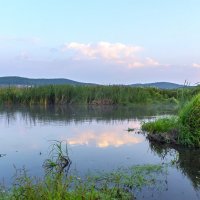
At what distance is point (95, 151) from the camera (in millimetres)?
10438

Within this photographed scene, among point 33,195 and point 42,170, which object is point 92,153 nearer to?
point 42,170

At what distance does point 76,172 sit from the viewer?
7.98 meters

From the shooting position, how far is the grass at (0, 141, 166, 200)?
5.27m

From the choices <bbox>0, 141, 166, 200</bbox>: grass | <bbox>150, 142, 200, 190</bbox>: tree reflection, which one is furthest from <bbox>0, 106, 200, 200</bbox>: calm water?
<bbox>0, 141, 166, 200</bbox>: grass

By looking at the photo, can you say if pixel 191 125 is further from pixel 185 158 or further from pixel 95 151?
pixel 95 151

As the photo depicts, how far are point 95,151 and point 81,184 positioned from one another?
3.90 metres

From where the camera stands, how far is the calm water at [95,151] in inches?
302

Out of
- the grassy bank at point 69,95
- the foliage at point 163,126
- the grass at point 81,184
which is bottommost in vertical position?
the grass at point 81,184

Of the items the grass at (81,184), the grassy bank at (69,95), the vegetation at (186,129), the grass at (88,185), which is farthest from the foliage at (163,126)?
the grassy bank at (69,95)

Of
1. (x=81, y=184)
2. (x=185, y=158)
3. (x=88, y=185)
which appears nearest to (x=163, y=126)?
(x=185, y=158)

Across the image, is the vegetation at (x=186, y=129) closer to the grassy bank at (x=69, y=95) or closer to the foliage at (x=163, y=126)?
the foliage at (x=163, y=126)

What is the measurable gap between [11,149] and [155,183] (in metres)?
4.61

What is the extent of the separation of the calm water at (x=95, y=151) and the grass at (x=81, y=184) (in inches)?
10.3

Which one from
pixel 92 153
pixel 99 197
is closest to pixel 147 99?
pixel 92 153
